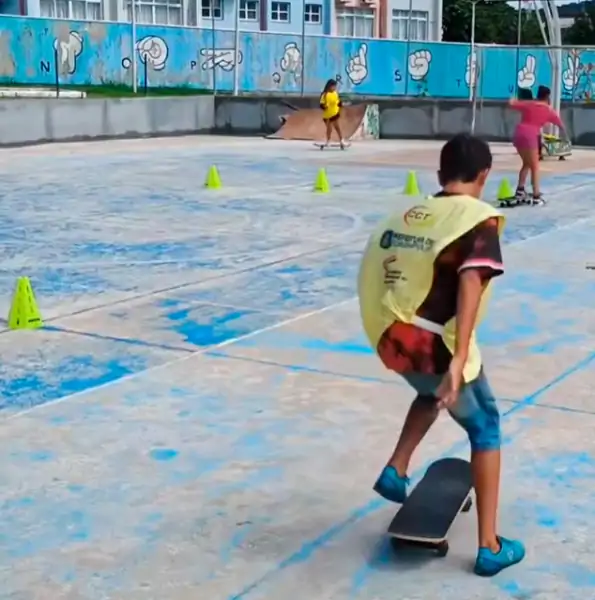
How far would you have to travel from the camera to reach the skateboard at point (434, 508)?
411 cm

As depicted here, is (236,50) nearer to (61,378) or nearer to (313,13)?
(313,13)

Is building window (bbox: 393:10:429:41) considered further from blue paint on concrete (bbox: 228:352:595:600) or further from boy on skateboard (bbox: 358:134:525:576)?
boy on skateboard (bbox: 358:134:525:576)

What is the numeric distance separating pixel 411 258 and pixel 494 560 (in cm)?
116

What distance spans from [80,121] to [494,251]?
87.2ft

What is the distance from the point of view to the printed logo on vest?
375 centimetres

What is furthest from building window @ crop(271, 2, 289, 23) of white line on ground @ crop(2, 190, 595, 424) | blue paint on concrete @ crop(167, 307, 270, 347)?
blue paint on concrete @ crop(167, 307, 270, 347)

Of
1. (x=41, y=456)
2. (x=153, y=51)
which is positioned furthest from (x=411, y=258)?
(x=153, y=51)

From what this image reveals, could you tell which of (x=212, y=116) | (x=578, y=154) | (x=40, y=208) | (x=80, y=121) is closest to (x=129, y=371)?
(x=40, y=208)

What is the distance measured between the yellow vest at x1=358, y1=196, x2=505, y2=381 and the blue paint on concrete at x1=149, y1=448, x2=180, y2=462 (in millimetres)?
1677

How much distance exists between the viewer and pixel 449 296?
3764 mm

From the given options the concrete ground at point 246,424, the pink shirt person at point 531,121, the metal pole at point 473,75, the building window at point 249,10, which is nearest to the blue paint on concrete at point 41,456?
the concrete ground at point 246,424

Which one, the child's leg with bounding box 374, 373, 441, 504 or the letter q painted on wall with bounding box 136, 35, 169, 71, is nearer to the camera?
the child's leg with bounding box 374, 373, 441, 504

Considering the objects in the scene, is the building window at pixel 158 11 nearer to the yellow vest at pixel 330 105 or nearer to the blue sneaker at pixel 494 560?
the yellow vest at pixel 330 105

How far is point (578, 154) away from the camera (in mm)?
25156
